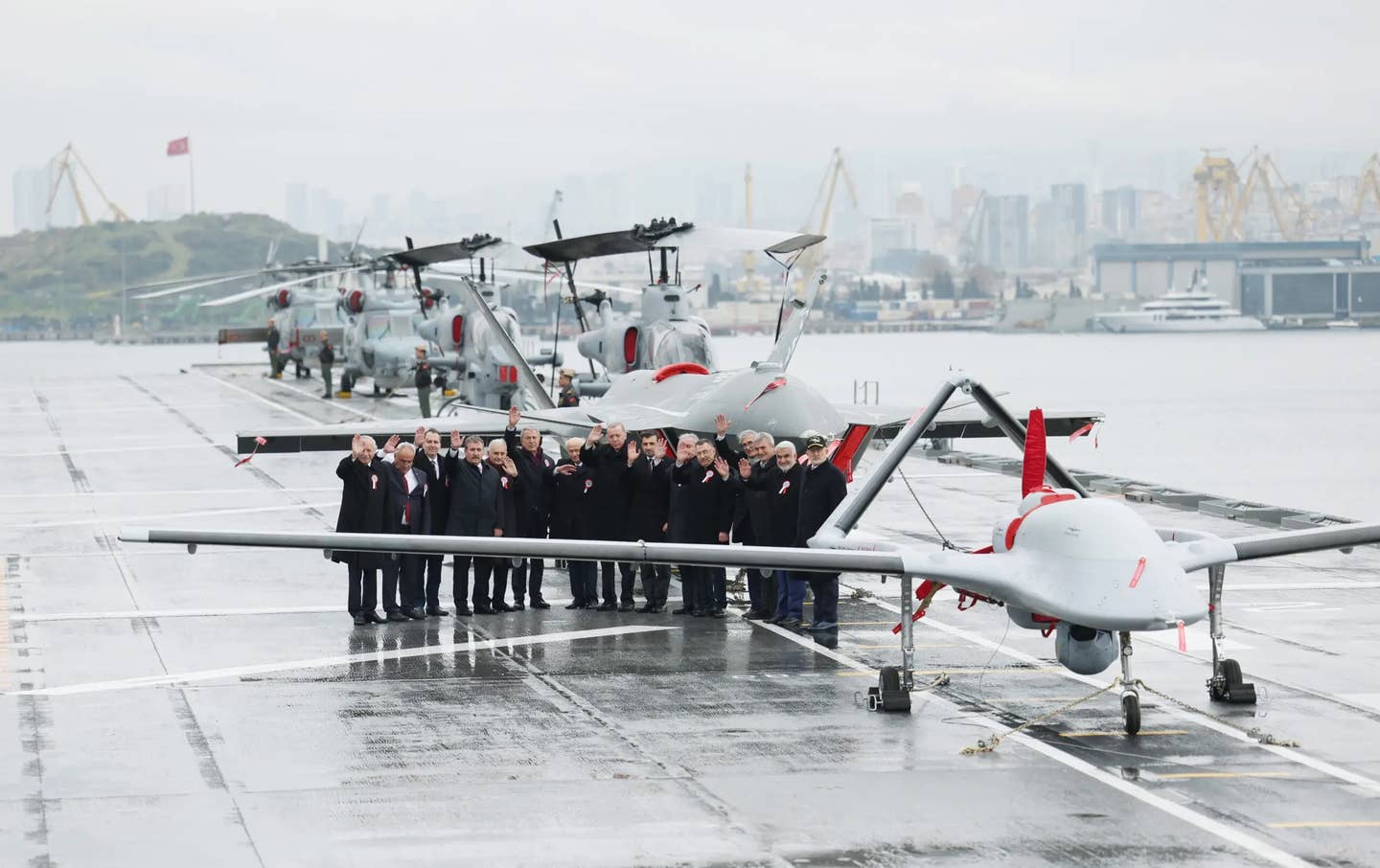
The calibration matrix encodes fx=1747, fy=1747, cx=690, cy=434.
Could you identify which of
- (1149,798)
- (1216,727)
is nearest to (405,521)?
(1216,727)

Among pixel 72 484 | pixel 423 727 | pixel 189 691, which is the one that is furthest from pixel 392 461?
pixel 72 484

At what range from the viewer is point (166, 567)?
23094 millimetres

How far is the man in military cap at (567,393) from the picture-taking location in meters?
33.6

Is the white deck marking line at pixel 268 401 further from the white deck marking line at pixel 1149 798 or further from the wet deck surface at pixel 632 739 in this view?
the white deck marking line at pixel 1149 798

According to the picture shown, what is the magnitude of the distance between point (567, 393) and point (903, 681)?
20.1 meters

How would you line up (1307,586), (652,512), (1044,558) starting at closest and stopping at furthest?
(1044,558)
(652,512)
(1307,586)

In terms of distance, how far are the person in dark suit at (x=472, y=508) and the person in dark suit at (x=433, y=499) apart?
0.45 feet

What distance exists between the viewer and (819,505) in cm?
1795

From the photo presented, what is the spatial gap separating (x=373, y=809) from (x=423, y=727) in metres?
2.43

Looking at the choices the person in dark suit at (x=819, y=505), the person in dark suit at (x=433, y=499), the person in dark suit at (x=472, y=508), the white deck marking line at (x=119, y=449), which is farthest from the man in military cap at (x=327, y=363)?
the person in dark suit at (x=819, y=505)

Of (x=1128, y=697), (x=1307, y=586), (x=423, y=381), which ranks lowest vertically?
(x=1307, y=586)

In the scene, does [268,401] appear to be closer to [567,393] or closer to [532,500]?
[567,393]

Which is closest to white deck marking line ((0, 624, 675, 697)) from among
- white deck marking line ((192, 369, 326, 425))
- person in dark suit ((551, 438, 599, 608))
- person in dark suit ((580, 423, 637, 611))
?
person in dark suit ((580, 423, 637, 611))

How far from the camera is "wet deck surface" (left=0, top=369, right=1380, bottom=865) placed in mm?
10820
